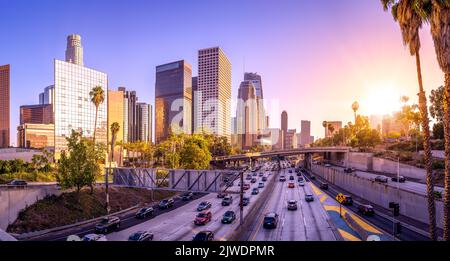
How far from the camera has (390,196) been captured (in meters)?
41.6

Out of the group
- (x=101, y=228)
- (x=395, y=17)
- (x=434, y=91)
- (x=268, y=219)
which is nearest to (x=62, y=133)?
(x=101, y=228)

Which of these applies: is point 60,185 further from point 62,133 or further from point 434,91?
point 434,91

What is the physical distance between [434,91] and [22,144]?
216 metres

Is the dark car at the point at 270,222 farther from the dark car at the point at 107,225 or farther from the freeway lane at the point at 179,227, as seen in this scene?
the dark car at the point at 107,225

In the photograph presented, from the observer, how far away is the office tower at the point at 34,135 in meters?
175

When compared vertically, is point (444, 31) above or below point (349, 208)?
above

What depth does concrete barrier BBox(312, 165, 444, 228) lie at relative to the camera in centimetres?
3296

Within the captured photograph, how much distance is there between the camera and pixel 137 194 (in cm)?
6119

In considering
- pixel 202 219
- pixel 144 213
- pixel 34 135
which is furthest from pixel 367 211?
pixel 34 135

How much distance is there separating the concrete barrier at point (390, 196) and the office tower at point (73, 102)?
10383 cm

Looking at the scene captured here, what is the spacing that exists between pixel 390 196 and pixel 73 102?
420 feet

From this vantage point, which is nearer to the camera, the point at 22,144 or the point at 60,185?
the point at 60,185

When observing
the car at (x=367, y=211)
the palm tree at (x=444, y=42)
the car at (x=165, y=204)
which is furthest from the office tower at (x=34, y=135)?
the palm tree at (x=444, y=42)
